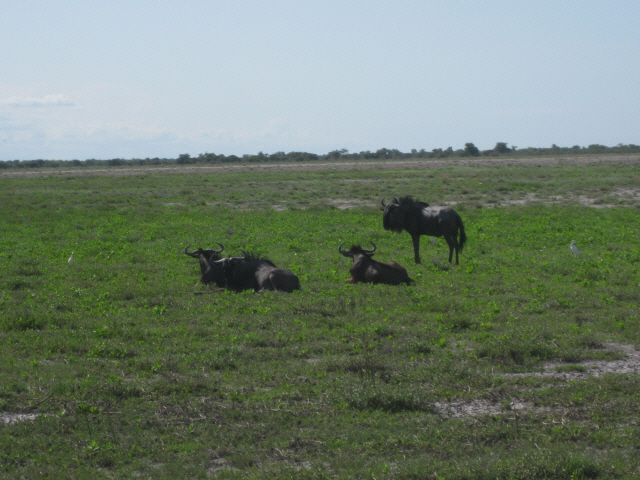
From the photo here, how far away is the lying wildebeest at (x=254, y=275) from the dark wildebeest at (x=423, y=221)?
13.3 ft

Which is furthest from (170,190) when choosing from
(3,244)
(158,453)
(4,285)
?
(158,453)

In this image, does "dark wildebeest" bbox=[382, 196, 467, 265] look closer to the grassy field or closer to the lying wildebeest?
the grassy field

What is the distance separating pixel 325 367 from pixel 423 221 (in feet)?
29.6

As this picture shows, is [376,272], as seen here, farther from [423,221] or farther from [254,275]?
[423,221]

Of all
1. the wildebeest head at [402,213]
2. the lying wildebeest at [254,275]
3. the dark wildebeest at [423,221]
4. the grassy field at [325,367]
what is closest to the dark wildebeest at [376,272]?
the grassy field at [325,367]

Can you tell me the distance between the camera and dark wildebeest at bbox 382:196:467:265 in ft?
51.0

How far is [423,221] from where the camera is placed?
636 inches

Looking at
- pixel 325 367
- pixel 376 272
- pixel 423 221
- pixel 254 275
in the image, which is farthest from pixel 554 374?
pixel 423 221

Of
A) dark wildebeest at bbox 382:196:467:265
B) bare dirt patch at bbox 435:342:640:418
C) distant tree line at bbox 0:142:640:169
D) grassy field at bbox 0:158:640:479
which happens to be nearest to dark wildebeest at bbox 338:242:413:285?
grassy field at bbox 0:158:640:479

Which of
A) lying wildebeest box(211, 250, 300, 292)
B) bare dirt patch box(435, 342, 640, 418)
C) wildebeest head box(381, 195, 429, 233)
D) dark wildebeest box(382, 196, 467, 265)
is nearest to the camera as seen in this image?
bare dirt patch box(435, 342, 640, 418)

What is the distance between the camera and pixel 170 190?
1587 inches

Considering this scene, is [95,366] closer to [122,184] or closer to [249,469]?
[249,469]

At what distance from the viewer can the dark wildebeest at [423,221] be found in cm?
1555

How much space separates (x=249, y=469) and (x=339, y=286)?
7.54 m
